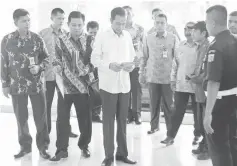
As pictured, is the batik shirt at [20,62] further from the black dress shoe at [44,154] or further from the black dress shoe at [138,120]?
the black dress shoe at [138,120]

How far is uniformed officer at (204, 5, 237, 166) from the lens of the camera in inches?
95.1

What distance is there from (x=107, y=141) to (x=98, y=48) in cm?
97

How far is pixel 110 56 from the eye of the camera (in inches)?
133

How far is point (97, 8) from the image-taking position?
22.1 ft

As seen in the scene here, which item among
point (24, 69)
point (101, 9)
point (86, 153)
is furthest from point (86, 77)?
point (101, 9)

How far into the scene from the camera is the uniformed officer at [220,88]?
7.93 ft

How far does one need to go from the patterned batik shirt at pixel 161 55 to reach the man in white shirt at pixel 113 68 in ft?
4.05

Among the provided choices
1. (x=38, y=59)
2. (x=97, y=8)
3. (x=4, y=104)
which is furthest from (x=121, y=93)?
(x=4, y=104)

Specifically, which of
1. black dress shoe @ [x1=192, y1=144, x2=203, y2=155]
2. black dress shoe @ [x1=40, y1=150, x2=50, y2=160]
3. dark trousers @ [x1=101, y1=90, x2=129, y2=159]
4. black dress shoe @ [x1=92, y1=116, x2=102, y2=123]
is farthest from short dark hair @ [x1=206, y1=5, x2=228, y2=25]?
black dress shoe @ [x1=92, y1=116, x2=102, y2=123]

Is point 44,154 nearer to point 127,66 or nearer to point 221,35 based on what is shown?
point 127,66

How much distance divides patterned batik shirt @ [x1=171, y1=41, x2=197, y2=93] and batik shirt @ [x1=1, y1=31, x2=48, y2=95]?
5.39ft

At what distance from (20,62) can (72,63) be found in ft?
1.95

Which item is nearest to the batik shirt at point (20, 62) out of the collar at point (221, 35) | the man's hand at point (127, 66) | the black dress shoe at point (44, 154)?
the black dress shoe at point (44, 154)

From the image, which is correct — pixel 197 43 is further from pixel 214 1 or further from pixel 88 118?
pixel 214 1
